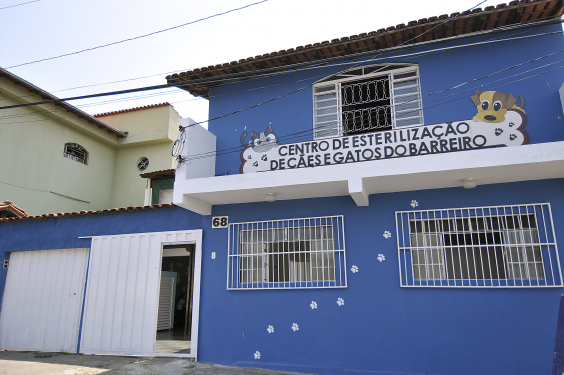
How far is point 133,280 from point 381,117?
20.0ft

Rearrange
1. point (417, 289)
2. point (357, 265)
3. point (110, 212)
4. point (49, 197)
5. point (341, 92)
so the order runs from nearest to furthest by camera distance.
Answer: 1. point (417, 289)
2. point (357, 265)
3. point (341, 92)
4. point (110, 212)
5. point (49, 197)

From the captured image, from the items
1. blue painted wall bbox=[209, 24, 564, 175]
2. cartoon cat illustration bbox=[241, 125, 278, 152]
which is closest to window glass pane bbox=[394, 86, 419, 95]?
blue painted wall bbox=[209, 24, 564, 175]

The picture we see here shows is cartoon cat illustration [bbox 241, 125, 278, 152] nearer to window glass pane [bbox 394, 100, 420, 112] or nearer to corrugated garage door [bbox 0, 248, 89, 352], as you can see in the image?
window glass pane [bbox 394, 100, 420, 112]

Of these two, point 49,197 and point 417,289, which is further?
point 49,197

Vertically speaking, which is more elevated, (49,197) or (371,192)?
(49,197)

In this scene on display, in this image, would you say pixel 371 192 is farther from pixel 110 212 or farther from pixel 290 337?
pixel 110 212

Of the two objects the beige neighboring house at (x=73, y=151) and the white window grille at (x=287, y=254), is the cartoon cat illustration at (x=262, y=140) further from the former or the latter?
the beige neighboring house at (x=73, y=151)

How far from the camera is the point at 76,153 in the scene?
1570cm

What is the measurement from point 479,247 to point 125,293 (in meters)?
6.78

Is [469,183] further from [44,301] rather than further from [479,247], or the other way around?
[44,301]

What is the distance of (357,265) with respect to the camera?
7.02 metres

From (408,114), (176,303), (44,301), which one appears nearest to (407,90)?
(408,114)

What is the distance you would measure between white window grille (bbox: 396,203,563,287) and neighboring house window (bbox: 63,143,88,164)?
12939 mm

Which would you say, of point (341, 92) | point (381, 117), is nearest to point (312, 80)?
point (341, 92)
